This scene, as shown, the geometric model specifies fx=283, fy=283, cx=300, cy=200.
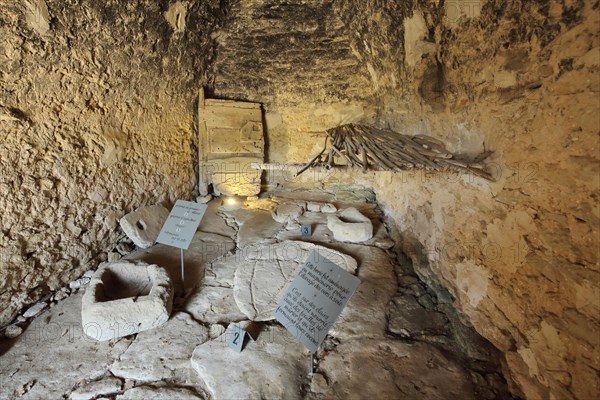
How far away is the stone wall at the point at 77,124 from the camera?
2.30 meters

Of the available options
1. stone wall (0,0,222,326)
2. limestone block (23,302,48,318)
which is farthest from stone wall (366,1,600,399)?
limestone block (23,302,48,318)

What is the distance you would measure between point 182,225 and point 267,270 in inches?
36.7

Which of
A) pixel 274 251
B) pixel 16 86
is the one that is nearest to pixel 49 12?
pixel 16 86

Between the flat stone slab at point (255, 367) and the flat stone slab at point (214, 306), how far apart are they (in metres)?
0.24

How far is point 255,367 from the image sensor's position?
6.12ft

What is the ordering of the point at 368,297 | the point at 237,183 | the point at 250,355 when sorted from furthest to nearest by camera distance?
the point at 237,183 < the point at 368,297 < the point at 250,355

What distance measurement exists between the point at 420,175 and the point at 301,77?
3057mm

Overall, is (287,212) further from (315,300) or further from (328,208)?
(315,300)

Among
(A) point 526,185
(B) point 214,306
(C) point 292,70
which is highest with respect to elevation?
(C) point 292,70

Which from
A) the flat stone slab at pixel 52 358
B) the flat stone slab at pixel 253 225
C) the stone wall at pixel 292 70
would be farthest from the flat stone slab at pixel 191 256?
the stone wall at pixel 292 70

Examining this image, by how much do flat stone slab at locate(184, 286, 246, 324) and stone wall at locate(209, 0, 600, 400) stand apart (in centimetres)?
184

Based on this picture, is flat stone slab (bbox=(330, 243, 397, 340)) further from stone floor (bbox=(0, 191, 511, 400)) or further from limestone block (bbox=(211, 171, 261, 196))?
limestone block (bbox=(211, 171, 261, 196))

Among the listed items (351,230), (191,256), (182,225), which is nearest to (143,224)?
(191,256)

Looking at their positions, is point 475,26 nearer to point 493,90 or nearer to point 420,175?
point 493,90
